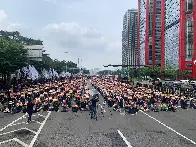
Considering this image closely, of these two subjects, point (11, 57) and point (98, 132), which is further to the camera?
point (11, 57)

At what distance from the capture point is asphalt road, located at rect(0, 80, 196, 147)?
1508 cm

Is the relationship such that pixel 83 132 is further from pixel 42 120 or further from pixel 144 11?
pixel 144 11

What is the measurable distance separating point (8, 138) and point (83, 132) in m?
4.23

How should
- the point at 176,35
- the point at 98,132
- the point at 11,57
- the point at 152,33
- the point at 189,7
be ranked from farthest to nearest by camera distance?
the point at 152,33 → the point at 176,35 → the point at 189,7 → the point at 11,57 → the point at 98,132

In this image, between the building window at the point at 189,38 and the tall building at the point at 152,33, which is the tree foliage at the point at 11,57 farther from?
the tall building at the point at 152,33

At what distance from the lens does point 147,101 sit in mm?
32625

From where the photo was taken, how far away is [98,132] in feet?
59.2

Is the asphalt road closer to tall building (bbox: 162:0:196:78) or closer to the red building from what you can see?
tall building (bbox: 162:0:196:78)

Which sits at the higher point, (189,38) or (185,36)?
(185,36)

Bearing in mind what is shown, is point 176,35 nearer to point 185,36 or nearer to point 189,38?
point 185,36

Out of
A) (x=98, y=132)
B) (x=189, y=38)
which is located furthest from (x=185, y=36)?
(x=98, y=132)

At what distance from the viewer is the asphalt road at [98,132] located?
1508 cm

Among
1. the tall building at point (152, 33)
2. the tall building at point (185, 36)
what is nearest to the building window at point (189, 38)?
the tall building at point (185, 36)

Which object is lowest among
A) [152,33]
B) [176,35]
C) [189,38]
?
[189,38]
